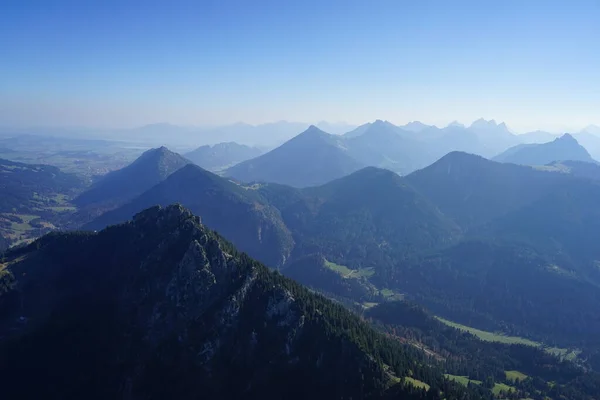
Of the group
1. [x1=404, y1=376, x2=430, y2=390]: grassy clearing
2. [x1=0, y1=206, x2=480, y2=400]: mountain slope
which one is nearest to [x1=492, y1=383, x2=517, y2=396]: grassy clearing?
[x1=0, y1=206, x2=480, y2=400]: mountain slope

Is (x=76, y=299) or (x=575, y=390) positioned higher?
(x=76, y=299)

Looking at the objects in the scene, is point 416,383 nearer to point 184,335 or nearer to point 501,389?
point 184,335

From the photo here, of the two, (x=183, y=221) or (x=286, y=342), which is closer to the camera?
(x=286, y=342)

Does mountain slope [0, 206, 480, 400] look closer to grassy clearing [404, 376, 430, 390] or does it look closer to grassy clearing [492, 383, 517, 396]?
grassy clearing [404, 376, 430, 390]

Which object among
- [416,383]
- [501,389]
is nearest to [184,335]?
[416,383]

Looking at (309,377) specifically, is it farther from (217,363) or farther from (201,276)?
(201,276)

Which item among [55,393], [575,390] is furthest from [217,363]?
[575,390]
